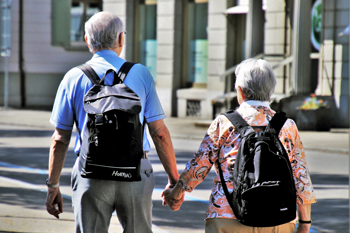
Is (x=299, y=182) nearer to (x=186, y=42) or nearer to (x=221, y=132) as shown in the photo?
(x=221, y=132)

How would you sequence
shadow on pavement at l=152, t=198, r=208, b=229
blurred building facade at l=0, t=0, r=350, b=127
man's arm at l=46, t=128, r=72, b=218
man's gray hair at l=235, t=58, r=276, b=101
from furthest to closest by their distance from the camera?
blurred building facade at l=0, t=0, r=350, b=127 < shadow on pavement at l=152, t=198, r=208, b=229 < man's arm at l=46, t=128, r=72, b=218 < man's gray hair at l=235, t=58, r=276, b=101

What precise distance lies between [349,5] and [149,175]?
15.5m

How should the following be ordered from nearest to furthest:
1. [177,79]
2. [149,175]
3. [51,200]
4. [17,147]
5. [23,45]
→ [149,175] < [51,200] < [17,147] < [177,79] < [23,45]

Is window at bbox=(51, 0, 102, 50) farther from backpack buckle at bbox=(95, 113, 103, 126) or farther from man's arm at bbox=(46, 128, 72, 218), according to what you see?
backpack buckle at bbox=(95, 113, 103, 126)

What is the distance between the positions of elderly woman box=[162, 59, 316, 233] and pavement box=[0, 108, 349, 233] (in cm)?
280

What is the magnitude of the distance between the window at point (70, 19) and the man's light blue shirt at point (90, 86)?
2448cm

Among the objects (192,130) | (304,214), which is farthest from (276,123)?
(192,130)

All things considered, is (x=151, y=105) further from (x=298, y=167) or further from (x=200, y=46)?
(x=200, y=46)

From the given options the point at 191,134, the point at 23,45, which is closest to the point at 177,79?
the point at 191,134

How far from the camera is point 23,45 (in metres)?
27.6

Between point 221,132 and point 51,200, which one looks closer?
point 221,132

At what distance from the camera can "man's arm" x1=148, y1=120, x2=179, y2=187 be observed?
3.69m

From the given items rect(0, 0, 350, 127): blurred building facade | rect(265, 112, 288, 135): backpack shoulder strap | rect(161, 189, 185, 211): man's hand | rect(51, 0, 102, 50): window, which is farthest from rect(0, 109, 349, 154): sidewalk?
rect(265, 112, 288, 135): backpack shoulder strap

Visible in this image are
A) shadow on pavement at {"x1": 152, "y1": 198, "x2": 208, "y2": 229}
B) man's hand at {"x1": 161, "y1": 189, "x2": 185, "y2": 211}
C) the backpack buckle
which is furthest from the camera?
shadow on pavement at {"x1": 152, "y1": 198, "x2": 208, "y2": 229}
